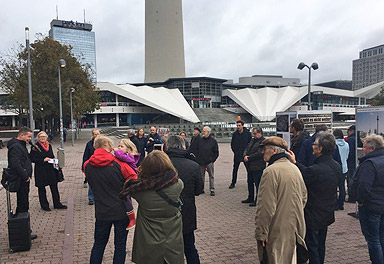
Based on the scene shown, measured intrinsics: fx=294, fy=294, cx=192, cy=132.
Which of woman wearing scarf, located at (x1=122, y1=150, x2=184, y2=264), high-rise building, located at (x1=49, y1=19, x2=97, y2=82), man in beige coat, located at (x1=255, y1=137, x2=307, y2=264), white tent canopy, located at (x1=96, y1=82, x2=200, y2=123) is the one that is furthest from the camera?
high-rise building, located at (x1=49, y1=19, x2=97, y2=82)

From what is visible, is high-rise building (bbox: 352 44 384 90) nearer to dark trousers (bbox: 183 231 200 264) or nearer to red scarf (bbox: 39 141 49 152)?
red scarf (bbox: 39 141 49 152)

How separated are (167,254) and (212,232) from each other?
105 inches

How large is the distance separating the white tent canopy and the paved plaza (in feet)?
120

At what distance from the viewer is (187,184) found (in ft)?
10.0

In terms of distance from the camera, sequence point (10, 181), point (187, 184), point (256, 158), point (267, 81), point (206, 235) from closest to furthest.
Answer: point (187, 184) → point (10, 181) → point (206, 235) → point (256, 158) → point (267, 81)

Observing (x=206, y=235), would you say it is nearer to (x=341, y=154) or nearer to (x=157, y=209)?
(x=157, y=209)

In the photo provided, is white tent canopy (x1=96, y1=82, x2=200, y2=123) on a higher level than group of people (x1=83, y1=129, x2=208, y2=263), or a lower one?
higher

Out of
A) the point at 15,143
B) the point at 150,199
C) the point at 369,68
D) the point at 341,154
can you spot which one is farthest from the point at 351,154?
the point at 369,68

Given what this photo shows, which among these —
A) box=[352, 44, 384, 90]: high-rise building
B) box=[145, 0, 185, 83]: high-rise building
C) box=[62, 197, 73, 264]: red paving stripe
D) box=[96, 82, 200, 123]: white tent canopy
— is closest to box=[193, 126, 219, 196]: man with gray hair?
box=[62, 197, 73, 264]: red paving stripe

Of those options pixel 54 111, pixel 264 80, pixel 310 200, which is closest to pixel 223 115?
pixel 54 111

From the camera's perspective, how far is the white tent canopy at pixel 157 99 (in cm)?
4378

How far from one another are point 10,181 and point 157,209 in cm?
331

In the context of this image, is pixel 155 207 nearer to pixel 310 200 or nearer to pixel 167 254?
pixel 167 254

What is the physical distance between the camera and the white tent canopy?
4378cm
